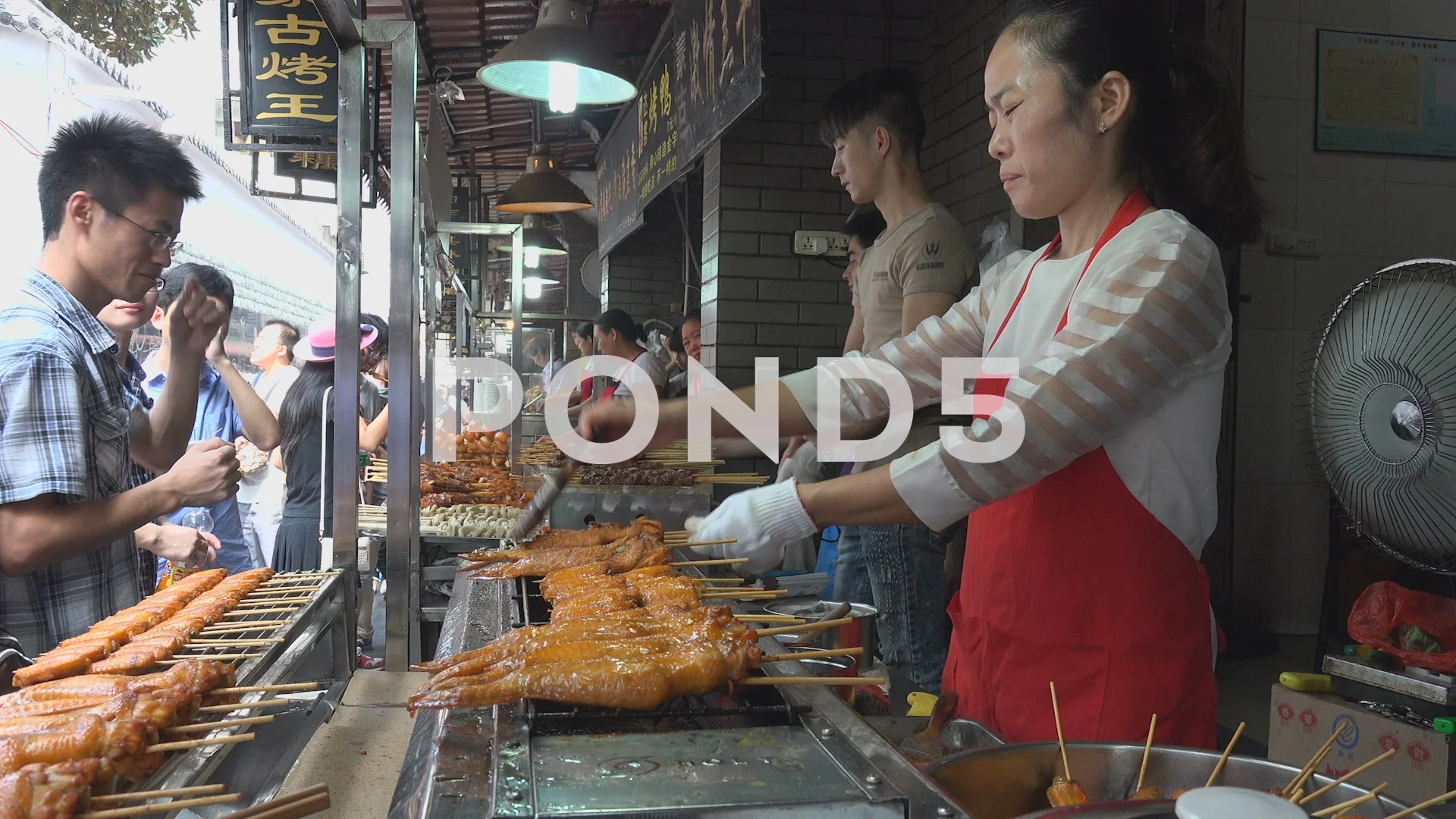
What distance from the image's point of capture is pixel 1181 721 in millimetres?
1844

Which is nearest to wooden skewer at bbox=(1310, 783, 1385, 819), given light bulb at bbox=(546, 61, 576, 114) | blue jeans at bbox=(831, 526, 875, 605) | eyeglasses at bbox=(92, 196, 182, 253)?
eyeglasses at bbox=(92, 196, 182, 253)

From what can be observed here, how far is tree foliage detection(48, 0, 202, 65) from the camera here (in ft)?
17.0

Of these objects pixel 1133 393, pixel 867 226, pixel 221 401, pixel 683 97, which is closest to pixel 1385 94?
pixel 867 226

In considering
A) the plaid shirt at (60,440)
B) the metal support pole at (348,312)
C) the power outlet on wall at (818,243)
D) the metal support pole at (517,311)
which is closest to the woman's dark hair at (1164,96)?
the metal support pole at (348,312)

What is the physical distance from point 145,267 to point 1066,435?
2599mm

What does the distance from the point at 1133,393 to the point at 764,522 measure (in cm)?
80

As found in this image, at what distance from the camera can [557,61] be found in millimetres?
4660

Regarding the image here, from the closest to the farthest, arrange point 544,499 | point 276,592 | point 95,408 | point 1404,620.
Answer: point 276,592 < point 95,408 < point 544,499 < point 1404,620

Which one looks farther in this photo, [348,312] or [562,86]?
[562,86]

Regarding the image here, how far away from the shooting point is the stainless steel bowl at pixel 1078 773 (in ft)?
4.18

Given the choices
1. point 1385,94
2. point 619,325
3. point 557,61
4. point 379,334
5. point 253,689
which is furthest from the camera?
point 619,325

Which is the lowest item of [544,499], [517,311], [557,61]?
[544,499]

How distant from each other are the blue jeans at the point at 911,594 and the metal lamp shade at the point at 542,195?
467 centimetres

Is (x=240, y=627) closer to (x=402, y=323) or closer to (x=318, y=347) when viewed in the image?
(x=402, y=323)
